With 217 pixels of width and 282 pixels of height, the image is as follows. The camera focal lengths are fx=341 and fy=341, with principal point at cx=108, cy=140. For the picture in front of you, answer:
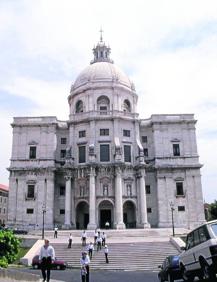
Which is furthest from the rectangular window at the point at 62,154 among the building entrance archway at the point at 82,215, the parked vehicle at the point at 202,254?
the parked vehicle at the point at 202,254

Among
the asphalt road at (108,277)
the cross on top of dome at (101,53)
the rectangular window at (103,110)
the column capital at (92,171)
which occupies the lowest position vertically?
the asphalt road at (108,277)

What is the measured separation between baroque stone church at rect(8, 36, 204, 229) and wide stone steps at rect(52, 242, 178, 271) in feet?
44.9

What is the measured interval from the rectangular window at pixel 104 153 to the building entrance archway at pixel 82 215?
298 inches

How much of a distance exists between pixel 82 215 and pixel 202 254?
142 feet

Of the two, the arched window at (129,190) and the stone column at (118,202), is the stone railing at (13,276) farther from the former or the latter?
the arched window at (129,190)

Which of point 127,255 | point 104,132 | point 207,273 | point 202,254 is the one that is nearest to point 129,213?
point 104,132

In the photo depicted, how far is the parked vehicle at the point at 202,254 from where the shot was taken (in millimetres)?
11176

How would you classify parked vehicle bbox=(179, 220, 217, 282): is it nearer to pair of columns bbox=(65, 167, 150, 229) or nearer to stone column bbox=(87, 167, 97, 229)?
pair of columns bbox=(65, 167, 150, 229)

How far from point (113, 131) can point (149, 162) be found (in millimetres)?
7975

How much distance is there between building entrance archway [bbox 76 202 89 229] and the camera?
53094 millimetres

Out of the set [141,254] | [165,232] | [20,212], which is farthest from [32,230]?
[141,254]

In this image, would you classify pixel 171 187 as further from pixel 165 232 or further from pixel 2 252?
pixel 2 252

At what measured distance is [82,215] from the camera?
53.9m

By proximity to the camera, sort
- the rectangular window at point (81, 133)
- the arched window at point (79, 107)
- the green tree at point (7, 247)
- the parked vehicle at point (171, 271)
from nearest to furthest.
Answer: the green tree at point (7, 247) < the parked vehicle at point (171, 271) < the rectangular window at point (81, 133) < the arched window at point (79, 107)
